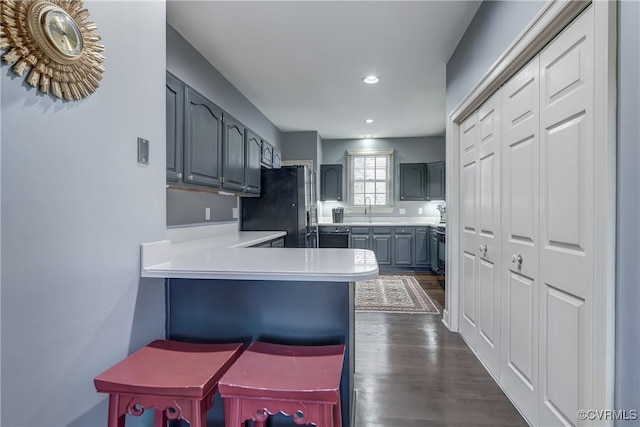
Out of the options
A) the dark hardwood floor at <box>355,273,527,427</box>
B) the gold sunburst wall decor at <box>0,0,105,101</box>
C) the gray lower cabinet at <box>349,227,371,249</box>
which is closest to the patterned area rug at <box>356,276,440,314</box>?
the dark hardwood floor at <box>355,273,527,427</box>

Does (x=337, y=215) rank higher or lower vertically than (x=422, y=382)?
higher

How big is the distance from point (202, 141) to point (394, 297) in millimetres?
2835

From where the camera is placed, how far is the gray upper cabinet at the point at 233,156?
277cm

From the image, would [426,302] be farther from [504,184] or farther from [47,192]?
[47,192]

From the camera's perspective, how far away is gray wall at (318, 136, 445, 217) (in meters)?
6.06

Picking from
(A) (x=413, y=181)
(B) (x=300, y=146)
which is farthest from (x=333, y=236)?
(A) (x=413, y=181)

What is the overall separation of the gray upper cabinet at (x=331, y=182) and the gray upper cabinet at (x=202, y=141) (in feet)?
11.9

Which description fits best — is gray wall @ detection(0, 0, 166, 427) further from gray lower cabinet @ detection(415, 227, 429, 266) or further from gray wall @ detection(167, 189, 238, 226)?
gray lower cabinet @ detection(415, 227, 429, 266)

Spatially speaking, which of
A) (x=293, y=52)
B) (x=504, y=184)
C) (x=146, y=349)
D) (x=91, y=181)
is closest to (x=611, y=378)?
(x=504, y=184)

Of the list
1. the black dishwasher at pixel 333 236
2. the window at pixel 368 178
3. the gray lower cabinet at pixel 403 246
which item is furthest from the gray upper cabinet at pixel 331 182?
the gray lower cabinet at pixel 403 246

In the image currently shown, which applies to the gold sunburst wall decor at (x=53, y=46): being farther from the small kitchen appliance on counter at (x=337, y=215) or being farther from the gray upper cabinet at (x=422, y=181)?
the gray upper cabinet at (x=422, y=181)

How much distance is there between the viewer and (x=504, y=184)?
1825 millimetres

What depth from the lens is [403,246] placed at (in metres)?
5.54

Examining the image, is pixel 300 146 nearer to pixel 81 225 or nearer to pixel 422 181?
pixel 422 181
